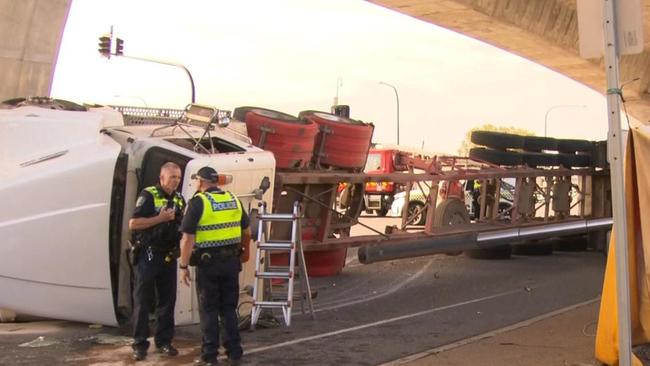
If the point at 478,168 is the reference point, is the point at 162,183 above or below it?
below

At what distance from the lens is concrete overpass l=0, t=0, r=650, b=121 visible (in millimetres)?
15281

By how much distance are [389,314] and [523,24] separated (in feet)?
52.9

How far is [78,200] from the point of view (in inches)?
265

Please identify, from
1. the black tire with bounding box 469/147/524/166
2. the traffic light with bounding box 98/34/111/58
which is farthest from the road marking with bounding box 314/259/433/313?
the traffic light with bounding box 98/34/111/58

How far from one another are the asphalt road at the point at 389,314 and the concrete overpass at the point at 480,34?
8052mm

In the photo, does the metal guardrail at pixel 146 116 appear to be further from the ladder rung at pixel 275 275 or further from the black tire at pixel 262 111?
the ladder rung at pixel 275 275

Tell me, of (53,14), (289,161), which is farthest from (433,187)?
(53,14)

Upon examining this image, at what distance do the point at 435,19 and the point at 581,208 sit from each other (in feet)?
31.0

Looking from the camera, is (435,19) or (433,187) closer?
(433,187)

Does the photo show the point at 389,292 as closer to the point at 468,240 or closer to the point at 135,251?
the point at 468,240

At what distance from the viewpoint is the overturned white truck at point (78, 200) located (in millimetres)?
6633

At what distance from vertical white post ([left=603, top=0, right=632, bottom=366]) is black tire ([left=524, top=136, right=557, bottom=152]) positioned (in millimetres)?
9380

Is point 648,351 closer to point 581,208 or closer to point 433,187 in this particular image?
point 433,187

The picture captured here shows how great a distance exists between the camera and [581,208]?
597 inches
